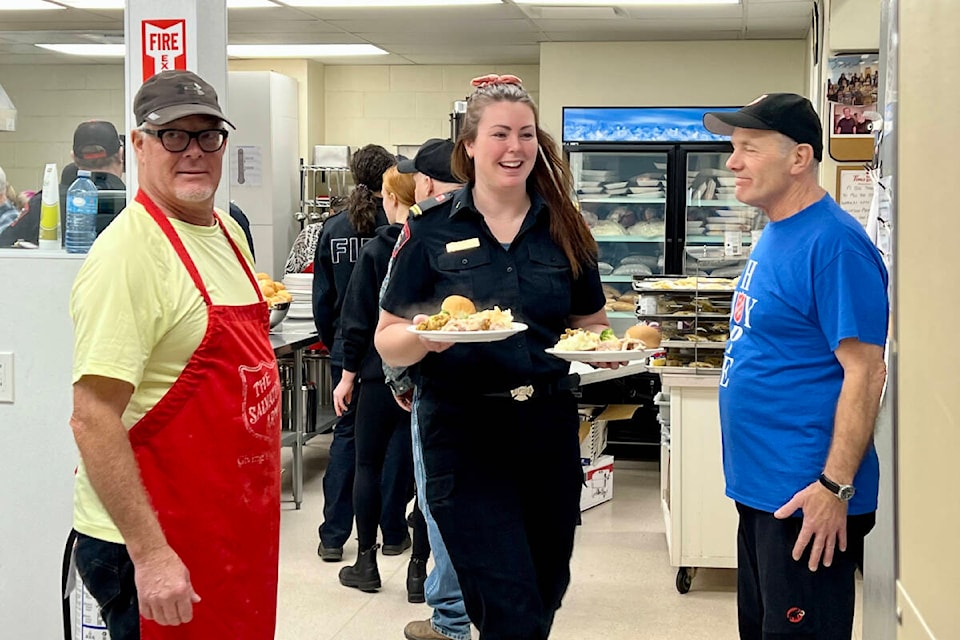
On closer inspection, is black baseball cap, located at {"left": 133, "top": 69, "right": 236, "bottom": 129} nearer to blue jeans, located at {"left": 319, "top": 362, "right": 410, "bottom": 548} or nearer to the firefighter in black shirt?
A: the firefighter in black shirt

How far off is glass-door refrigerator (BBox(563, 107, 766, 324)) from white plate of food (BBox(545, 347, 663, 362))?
620 cm

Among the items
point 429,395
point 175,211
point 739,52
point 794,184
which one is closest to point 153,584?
point 175,211

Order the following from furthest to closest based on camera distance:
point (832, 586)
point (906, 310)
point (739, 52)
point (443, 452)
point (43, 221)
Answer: point (739, 52), point (43, 221), point (443, 452), point (832, 586), point (906, 310)

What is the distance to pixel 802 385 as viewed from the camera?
2.45 m

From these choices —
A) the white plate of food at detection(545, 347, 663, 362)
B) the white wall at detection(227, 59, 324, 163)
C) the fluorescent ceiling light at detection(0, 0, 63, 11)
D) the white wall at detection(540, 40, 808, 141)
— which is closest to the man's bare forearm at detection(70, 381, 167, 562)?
the white plate of food at detection(545, 347, 663, 362)

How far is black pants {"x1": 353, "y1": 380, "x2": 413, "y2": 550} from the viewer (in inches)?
178

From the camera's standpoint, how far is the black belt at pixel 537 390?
2.62 m

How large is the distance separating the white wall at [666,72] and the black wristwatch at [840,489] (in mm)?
7212

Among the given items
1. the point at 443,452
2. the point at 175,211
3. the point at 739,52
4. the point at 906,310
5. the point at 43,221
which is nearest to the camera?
the point at 906,310

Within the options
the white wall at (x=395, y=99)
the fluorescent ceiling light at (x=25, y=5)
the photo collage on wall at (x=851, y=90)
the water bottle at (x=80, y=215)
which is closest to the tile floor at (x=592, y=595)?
the water bottle at (x=80, y=215)

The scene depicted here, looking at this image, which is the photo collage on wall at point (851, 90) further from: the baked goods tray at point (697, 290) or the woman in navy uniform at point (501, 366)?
the woman in navy uniform at point (501, 366)

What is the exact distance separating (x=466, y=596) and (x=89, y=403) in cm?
110

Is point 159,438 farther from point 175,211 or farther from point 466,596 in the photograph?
point 466,596

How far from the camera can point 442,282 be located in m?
2.72
